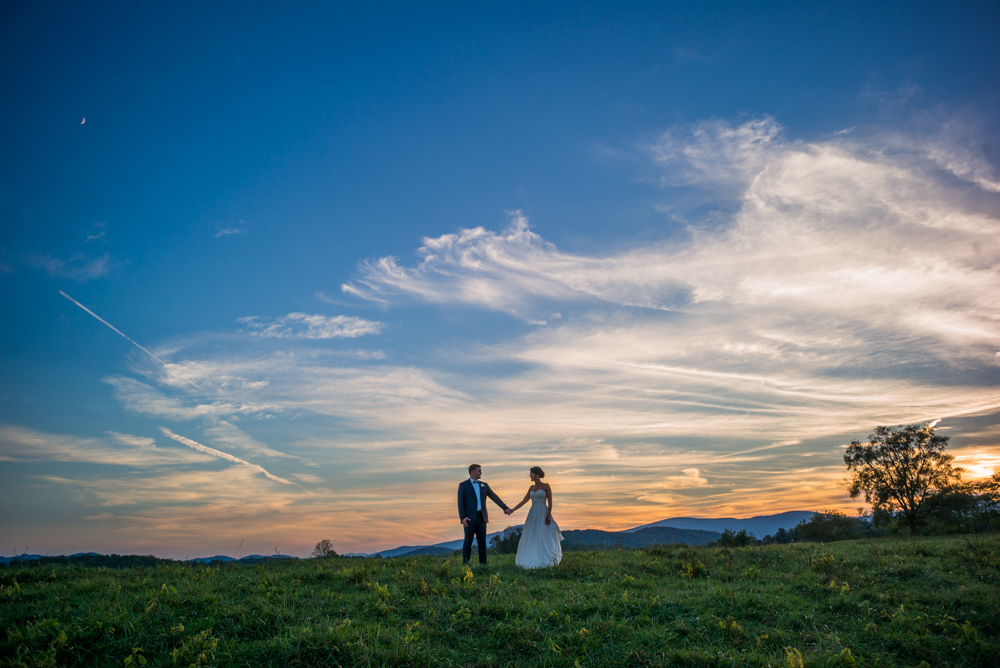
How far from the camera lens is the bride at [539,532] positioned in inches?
620

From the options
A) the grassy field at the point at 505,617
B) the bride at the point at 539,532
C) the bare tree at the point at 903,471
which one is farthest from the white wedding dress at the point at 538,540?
the bare tree at the point at 903,471

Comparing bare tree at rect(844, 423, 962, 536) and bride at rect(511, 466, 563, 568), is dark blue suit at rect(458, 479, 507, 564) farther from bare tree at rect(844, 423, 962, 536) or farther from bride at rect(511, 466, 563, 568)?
bare tree at rect(844, 423, 962, 536)

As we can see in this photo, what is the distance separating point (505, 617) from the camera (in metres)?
10.2

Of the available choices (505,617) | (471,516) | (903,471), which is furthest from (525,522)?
(903,471)

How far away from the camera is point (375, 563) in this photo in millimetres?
16203

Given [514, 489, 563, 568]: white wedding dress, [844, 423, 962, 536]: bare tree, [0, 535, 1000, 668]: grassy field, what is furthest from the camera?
→ [844, 423, 962, 536]: bare tree

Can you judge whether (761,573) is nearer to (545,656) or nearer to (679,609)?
(679,609)

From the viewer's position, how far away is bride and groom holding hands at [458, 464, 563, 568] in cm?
1588

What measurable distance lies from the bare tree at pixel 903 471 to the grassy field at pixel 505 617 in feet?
134

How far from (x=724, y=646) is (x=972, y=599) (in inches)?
286

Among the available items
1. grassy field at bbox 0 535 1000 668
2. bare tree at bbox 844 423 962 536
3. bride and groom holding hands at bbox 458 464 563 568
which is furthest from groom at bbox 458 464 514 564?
bare tree at bbox 844 423 962 536

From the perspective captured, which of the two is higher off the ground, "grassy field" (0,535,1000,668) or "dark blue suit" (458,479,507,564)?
"dark blue suit" (458,479,507,564)

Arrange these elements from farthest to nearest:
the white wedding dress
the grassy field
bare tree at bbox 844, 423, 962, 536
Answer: bare tree at bbox 844, 423, 962, 536
the white wedding dress
the grassy field

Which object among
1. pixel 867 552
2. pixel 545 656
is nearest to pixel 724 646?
pixel 545 656
